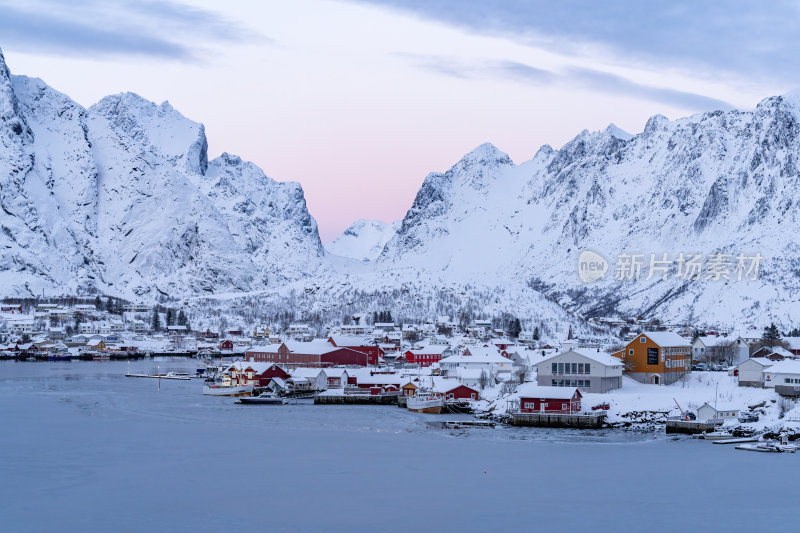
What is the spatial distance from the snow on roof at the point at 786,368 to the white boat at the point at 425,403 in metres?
20.9

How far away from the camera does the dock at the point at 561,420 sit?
186ft

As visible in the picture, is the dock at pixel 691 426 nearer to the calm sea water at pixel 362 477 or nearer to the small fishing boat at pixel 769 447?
the calm sea water at pixel 362 477

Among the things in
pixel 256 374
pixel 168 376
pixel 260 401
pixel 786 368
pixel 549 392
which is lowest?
pixel 168 376

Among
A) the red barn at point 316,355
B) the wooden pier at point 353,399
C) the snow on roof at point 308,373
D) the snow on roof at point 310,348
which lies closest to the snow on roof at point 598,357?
the wooden pier at point 353,399

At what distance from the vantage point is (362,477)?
41.3 meters

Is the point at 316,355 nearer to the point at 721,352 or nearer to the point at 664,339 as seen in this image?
the point at 721,352

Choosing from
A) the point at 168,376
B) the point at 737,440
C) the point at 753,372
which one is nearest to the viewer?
the point at 737,440

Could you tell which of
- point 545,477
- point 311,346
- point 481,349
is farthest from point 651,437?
point 311,346

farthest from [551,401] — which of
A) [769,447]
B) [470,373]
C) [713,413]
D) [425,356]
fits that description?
[425,356]

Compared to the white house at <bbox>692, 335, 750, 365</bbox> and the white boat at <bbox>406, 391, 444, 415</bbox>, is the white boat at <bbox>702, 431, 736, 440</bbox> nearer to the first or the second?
the white boat at <bbox>406, 391, 444, 415</bbox>

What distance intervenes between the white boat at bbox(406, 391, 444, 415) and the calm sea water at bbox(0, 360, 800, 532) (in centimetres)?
391

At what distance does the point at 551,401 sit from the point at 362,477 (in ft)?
67.5

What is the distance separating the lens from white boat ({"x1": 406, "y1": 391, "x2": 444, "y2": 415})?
66.9 m

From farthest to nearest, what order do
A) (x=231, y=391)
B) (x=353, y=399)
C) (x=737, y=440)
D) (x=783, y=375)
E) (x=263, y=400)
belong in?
(x=231, y=391) < (x=353, y=399) < (x=263, y=400) < (x=783, y=375) < (x=737, y=440)
